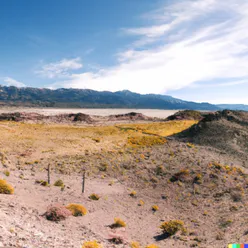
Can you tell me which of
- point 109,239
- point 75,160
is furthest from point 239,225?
point 75,160

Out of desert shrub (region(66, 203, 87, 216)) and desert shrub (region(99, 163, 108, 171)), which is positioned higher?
desert shrub (region(99, 163, 108, 171))

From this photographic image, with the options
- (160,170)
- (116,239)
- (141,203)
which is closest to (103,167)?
(160,170)

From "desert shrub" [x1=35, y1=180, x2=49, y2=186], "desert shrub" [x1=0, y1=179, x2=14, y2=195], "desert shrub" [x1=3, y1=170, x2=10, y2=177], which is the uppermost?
"desert shrub" [x1=0, y1=179, x2=14, y2=195]

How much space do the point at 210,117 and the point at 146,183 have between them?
1563 inches

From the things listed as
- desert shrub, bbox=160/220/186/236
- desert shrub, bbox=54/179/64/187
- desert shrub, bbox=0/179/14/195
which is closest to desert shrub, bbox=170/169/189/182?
desert shrub, bbox=160/220/186/236

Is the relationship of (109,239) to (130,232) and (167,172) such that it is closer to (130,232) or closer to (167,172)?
(130,232)

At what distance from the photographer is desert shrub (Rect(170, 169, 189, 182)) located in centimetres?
3319

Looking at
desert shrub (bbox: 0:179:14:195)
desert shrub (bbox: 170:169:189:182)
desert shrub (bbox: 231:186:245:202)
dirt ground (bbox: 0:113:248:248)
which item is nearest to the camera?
dirt ground (bbox: 0:113:248:248)

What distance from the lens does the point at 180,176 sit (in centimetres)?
3366

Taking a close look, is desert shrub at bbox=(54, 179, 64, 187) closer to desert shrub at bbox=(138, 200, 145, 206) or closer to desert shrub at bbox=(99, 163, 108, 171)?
desert shrub at bbox=(99, 163, 108, 171)

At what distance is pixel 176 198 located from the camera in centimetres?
2875

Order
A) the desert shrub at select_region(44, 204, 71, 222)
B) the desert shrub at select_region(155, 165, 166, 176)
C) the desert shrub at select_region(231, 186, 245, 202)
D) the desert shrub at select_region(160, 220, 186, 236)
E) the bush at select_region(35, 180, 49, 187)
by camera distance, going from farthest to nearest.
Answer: the desert shrub at select_region(155, 165, 166, 176), the desert shrub at select_region(231, 186, 245, 202), the bush at select_region(35, 180, 49, 187), the desert shrub at select_region(160, 220, 186, 236), the desert shrub at select_region(44, 204, 71, 222)

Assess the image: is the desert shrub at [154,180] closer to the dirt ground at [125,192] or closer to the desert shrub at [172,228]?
the dirt ground at [125,192]

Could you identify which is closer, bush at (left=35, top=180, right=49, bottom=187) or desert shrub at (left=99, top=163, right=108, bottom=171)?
bush at (left=35, top=180, right=49, bottom=187)
